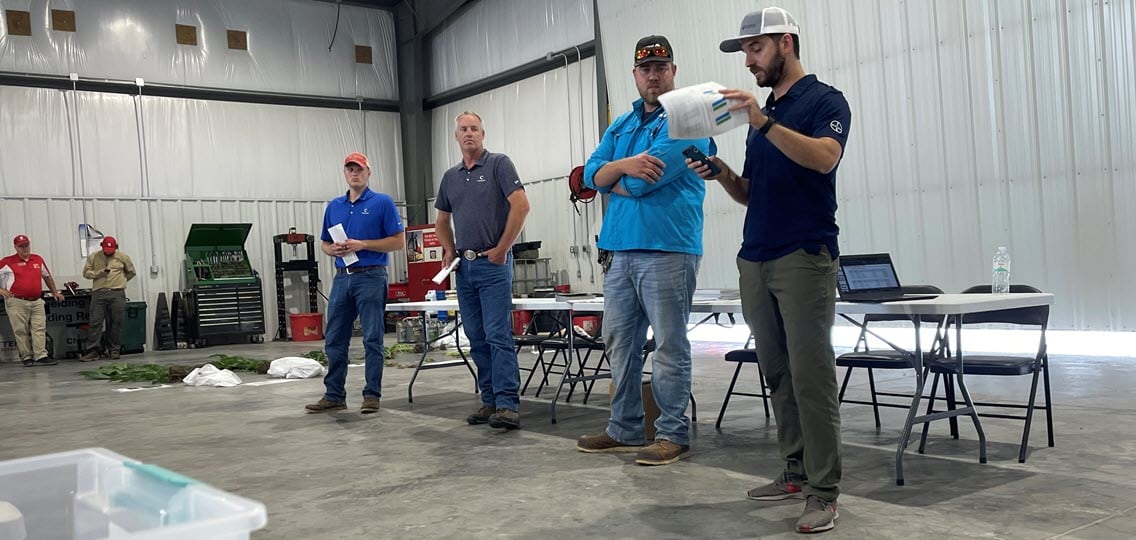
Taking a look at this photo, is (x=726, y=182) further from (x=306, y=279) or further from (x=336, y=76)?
(x=336, y=76)

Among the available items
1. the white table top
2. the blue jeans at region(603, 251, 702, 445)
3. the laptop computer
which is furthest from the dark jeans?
the laptop computer

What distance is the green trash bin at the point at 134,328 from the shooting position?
12.7 metres

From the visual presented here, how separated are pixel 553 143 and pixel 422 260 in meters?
2.88

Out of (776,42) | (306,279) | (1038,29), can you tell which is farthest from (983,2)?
(306,279)

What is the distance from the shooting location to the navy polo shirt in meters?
4.88

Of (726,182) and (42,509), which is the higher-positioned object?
(726,182)

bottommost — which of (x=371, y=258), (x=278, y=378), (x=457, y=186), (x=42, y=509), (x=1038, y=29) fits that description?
(x=278, y=378)

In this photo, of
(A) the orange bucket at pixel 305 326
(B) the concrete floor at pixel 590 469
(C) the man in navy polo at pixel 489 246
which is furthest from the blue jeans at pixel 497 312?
(A) the orange bucket at pixel 305 326

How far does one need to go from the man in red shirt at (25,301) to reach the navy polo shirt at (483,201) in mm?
8899

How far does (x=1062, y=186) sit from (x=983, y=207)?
2.25 ft

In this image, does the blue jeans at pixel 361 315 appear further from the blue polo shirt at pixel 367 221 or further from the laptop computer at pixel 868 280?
the laptop computer at pixel 868 280

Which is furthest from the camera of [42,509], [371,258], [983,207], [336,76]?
[336,76]

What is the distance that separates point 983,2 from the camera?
780cm

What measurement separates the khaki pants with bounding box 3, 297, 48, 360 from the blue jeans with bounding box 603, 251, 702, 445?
10.2 metres
